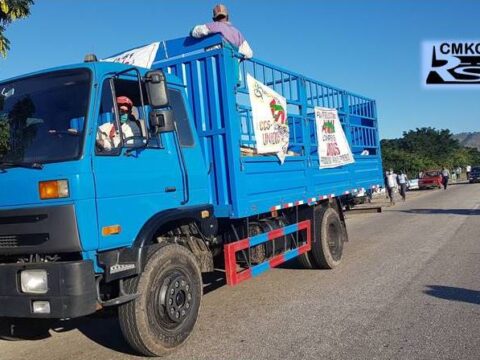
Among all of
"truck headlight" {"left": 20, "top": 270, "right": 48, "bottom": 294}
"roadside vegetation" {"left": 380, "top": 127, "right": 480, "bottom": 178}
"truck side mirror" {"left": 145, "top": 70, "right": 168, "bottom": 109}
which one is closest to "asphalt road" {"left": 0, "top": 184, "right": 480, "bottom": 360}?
"truck headlight" {"left": 20, "top": 270, "right": 48, "bottom": 294}

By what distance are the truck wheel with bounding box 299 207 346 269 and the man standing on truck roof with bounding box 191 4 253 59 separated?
3109 millimetres

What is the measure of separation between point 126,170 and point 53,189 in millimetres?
678

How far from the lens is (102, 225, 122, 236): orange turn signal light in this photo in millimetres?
4266

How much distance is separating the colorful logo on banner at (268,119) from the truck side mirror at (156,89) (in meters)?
1.90

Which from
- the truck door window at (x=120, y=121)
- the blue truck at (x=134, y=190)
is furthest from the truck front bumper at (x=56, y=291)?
the truck door window at (x=120, y=121)

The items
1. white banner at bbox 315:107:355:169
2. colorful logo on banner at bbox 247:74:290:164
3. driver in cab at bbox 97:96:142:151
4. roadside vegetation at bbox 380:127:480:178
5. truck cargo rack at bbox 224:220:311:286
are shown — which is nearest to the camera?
driver in cab at bbox 97:96:142:151

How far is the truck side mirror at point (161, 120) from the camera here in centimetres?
455

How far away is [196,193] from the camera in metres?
5.38

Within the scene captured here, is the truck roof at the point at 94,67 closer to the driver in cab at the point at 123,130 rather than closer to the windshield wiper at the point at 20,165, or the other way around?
the driver in cab at the point at 123,130

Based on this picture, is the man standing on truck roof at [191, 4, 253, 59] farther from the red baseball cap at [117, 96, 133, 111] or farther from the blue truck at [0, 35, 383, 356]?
the red baseball cap at [117, 96, 133, 111]

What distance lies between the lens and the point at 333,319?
5637mm

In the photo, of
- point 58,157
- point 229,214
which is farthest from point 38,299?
point 229,214

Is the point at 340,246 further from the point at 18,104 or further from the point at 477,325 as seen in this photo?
the point at 18,104

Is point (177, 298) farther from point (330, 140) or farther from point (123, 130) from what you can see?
point (330, 140)
